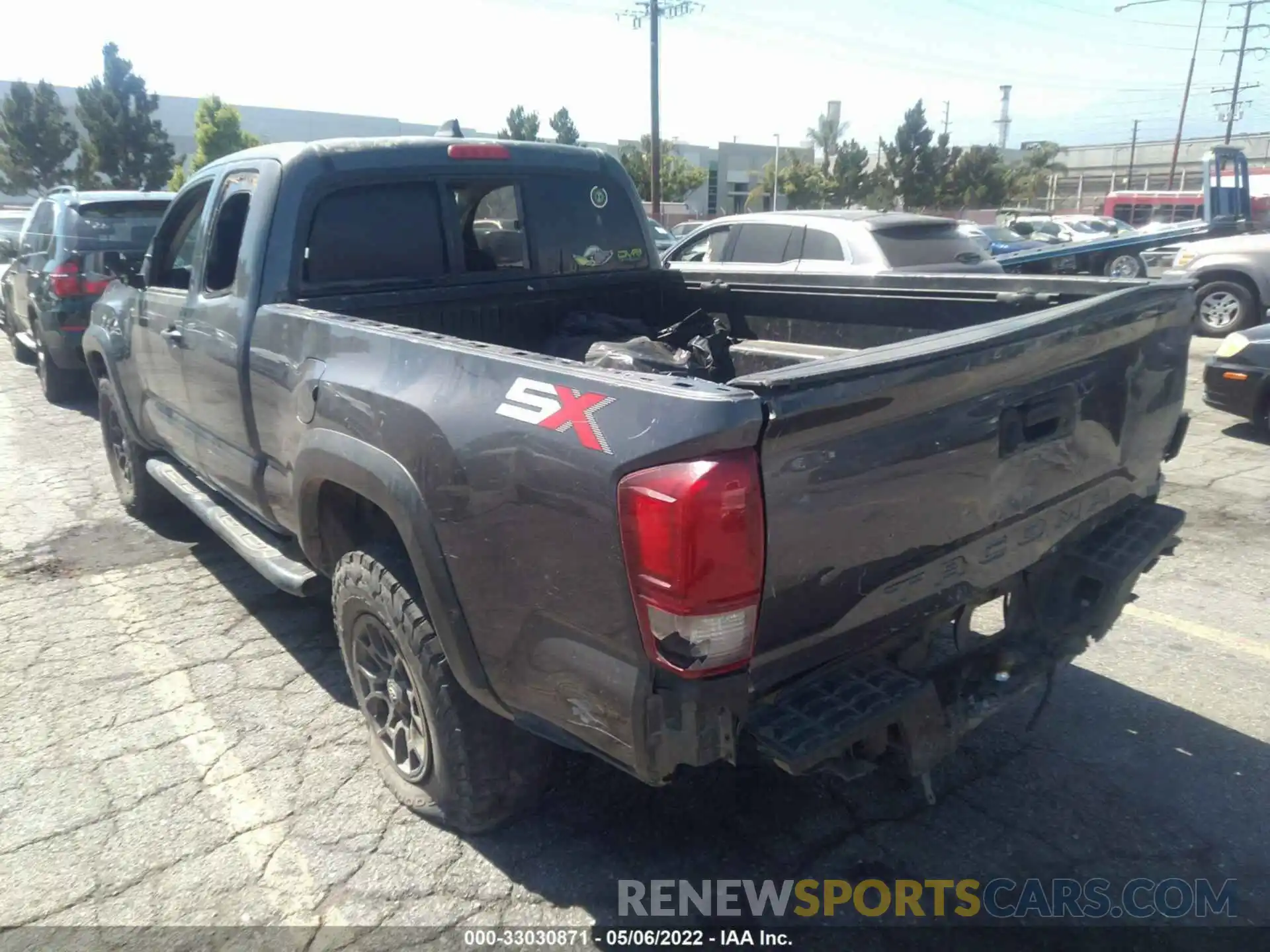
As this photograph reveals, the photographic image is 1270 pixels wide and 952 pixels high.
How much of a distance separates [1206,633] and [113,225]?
9.11 metres

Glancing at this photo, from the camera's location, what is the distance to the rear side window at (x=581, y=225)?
433cm

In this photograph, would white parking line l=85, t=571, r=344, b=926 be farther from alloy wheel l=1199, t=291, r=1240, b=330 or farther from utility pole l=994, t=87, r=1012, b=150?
utility pole l=994, t=87, r=1012, b=150

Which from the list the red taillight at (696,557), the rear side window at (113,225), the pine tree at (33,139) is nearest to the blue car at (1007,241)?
the rear side window at (113,225)

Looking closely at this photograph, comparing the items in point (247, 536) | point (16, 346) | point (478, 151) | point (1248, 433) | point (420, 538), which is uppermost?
point (478, 151)

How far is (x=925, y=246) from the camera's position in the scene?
820 cm

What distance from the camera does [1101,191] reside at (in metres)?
72.9

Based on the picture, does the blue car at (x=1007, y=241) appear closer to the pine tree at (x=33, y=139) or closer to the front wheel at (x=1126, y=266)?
the front wheel at (x=1126, y=266)

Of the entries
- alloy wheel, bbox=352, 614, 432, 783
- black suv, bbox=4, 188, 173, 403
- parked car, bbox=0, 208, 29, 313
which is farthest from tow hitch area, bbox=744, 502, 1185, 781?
parked car, bbox=0, 208, 29, 313

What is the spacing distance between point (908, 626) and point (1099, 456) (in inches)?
36.4

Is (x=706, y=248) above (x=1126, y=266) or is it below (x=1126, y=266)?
above

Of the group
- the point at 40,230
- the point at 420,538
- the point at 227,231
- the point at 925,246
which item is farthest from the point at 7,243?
the point at 420,538

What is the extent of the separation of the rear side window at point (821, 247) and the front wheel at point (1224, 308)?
6270 mm

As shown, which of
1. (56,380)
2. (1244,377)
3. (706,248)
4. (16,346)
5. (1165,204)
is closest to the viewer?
(1244,377)

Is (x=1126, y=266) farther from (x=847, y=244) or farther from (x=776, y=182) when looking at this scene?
(x=776, y=182)
